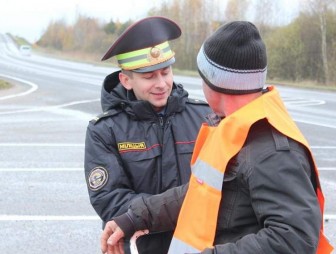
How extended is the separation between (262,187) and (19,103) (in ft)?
51.2

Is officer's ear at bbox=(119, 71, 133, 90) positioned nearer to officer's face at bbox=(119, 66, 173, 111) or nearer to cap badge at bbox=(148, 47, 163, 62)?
officer's face at bbox=(119, 66, 173, 111)

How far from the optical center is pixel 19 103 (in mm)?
16250

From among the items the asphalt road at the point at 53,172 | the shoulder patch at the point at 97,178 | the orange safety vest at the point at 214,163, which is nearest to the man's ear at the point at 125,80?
the shoulder patch at the point at 97,178

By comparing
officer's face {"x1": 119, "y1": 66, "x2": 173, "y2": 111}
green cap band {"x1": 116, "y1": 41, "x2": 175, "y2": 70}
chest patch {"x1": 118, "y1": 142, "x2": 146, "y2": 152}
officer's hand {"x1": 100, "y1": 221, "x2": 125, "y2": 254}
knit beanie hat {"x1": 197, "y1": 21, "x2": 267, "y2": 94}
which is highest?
knit beanie hat {"x1": 197, "y1": 21, "x2": 267, "y2": 94}

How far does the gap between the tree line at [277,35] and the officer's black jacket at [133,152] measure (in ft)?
47.1

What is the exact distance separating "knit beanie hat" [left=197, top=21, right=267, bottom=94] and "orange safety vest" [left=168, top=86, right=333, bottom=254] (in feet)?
0.24

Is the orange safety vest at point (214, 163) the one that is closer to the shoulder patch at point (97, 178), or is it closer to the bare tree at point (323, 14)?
the shoulder patch at point (97, 178)

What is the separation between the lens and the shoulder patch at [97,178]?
213 cm

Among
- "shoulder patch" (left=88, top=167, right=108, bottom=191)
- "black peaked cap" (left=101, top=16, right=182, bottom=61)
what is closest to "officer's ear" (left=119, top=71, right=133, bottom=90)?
"black peaked cap" (left=101, top=16, right=182, bottom=61)

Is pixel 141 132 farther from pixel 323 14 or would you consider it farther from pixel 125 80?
pixel 323 14

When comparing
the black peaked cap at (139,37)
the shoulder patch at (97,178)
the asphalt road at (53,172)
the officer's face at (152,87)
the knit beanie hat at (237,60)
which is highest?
the knit beanie hat at (237,60)

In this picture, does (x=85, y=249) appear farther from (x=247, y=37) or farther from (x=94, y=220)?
(x=247, y=37)

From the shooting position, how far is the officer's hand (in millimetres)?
1920

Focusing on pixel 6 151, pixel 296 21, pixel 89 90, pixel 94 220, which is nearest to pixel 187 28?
pixel 296 21
